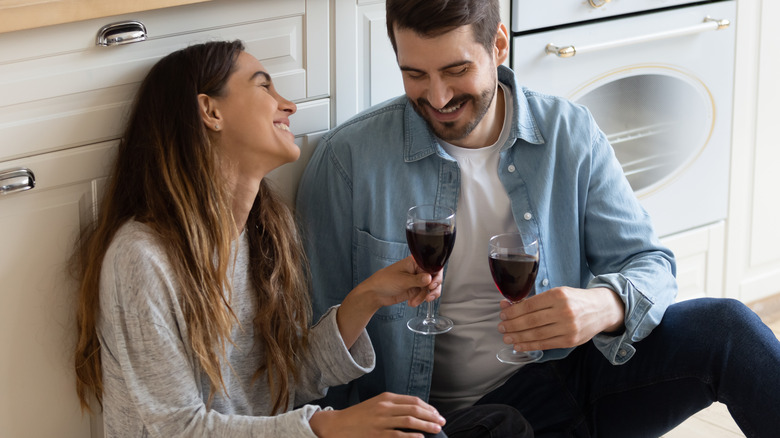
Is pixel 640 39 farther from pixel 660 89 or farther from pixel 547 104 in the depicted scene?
pixel 547 104

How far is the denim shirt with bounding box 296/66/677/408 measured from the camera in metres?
1.65

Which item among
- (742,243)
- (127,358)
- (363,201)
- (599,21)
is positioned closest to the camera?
(127,358)

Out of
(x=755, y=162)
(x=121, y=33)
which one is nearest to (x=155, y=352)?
(x=121, y=33)

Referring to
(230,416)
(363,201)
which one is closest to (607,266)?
(363,201)

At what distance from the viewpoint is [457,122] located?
162 centimetres

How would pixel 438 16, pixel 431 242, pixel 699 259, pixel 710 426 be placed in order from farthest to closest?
pixel 699 259 → pixel 710 426 → pixel 438 16 → pixel 431 242

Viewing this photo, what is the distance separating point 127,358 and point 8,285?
0.73 feet

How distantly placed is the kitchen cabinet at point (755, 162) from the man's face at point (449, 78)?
92 centimetres

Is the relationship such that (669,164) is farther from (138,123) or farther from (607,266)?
(138,123)

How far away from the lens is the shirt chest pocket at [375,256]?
5.43ft

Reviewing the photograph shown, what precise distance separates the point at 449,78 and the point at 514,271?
34cm

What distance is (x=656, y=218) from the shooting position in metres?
2.25

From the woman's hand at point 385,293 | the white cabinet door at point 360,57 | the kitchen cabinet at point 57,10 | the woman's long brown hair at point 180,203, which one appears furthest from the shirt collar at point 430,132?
the kitchen cabinet at point 57,10

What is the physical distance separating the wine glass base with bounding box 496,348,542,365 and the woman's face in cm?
45
